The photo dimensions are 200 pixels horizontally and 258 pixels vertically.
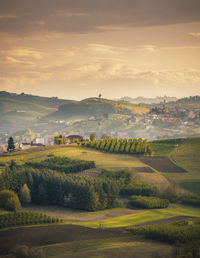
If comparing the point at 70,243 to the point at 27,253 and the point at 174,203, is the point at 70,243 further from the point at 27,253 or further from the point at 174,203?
the point at 174,203

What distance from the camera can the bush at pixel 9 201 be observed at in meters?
82.8

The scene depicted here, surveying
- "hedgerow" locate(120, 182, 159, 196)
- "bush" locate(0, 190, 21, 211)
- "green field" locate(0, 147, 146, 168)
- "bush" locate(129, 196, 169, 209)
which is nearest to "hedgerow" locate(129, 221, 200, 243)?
"bush" locate(129, 196, 169, 209)

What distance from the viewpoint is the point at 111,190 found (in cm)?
9425

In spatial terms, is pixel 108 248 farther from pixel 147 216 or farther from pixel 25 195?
pixel 25 195

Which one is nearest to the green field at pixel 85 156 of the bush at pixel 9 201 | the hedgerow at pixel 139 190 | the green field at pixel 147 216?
the hedgerow at pixel 139 190

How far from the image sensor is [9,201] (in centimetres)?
8300

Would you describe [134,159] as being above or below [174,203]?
above

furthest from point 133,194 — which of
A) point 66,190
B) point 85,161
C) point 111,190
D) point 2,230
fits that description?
point 2,230

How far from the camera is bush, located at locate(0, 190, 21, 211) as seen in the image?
8281 cm

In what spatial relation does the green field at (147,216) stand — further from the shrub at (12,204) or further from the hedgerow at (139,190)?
the shrub at (12,204)

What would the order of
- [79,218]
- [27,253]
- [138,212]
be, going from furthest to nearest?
[138,212] < [79,218] < [27,253]

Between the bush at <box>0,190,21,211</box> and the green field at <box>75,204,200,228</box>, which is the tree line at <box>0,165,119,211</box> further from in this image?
the green field at <box>75,204,200,228</box>

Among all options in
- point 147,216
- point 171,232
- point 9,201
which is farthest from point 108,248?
point 9,201

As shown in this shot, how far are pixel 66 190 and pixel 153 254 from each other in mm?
40153
